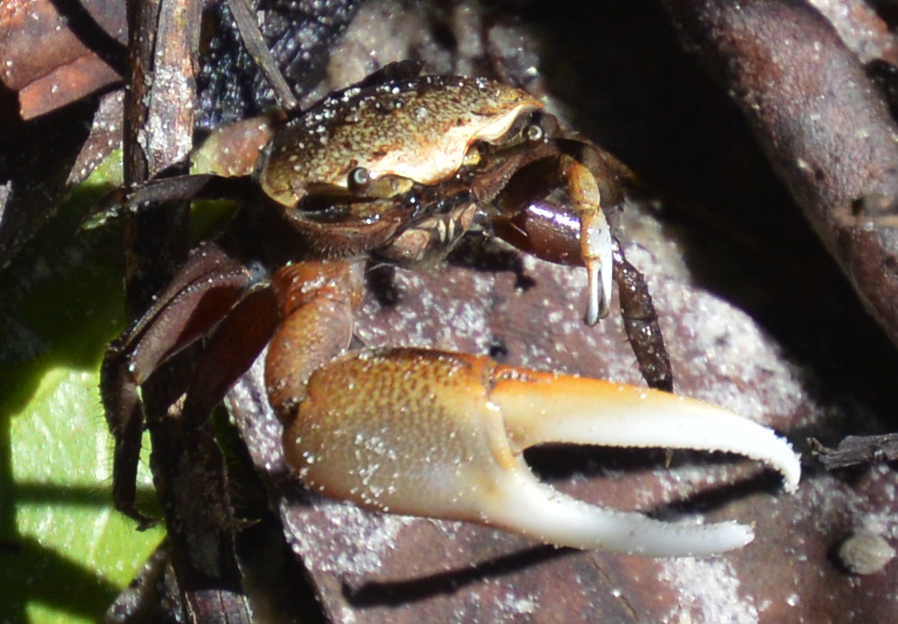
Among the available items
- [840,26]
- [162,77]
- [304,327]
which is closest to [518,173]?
[304,327]

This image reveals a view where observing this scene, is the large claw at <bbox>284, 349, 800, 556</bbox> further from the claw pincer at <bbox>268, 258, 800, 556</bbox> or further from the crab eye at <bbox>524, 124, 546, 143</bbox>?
the crab eye at <bbox>524, 124, 546, 143</bbox>

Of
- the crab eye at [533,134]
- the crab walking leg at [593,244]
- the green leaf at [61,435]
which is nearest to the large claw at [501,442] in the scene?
the crab walking leg at [593,244]

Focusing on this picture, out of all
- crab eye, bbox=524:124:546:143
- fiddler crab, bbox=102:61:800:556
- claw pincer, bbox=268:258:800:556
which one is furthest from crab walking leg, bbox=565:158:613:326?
claw pincer, bbox=268:258:800:556

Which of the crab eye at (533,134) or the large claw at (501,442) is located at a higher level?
the crab eye at (533,134)

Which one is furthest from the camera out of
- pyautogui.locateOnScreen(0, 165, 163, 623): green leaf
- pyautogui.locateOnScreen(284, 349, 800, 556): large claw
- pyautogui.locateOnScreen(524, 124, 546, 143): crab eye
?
pyautogui.locateOnScreen(0, 165, 163, 623): green leaf

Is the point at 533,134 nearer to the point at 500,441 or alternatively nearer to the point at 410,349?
the point at 410,349

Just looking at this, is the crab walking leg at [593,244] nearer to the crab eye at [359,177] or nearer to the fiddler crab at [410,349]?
the fiddler crab at [410,349]

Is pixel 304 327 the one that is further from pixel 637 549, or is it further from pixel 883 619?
pixel 883 619

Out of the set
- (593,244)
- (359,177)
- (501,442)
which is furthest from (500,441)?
(359,177)
